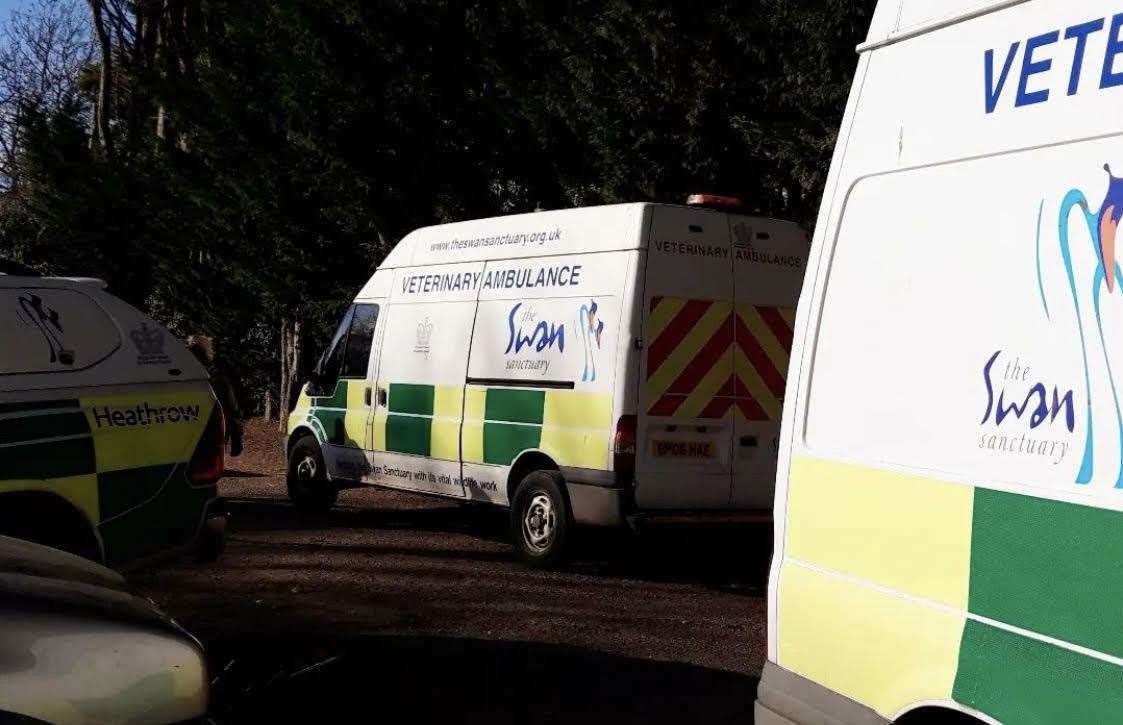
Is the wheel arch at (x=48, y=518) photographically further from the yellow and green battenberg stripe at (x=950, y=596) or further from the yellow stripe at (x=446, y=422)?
the yellow stripe at (x=446, y=422)

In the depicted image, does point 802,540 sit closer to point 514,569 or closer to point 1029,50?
point 1029,50

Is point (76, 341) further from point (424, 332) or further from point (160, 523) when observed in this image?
point (424, 332)

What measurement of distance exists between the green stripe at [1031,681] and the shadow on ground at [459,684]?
3.04m

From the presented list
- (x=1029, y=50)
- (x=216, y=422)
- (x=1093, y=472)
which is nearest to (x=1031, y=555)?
(x=1093, y=472)

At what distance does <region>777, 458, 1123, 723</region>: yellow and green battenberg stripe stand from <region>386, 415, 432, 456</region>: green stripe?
24.1ft

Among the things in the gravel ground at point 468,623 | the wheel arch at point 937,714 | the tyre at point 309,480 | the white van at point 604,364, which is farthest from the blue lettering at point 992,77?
the tyre at point 309,480

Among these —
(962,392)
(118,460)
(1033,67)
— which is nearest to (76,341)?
(118,460)

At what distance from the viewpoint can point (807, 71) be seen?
11953 millimetres

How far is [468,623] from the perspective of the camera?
302 inches

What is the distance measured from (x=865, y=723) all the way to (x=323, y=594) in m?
5.63

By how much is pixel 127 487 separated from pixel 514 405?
12.0 feet

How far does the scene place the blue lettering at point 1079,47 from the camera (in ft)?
9.56

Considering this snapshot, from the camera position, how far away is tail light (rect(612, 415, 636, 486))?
29.4ft

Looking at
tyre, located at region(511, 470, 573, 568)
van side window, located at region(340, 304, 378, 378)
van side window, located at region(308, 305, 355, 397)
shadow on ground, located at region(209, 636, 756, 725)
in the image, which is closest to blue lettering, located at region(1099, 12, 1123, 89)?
shadow on ground, located at region(209, 636, 756, 725)
